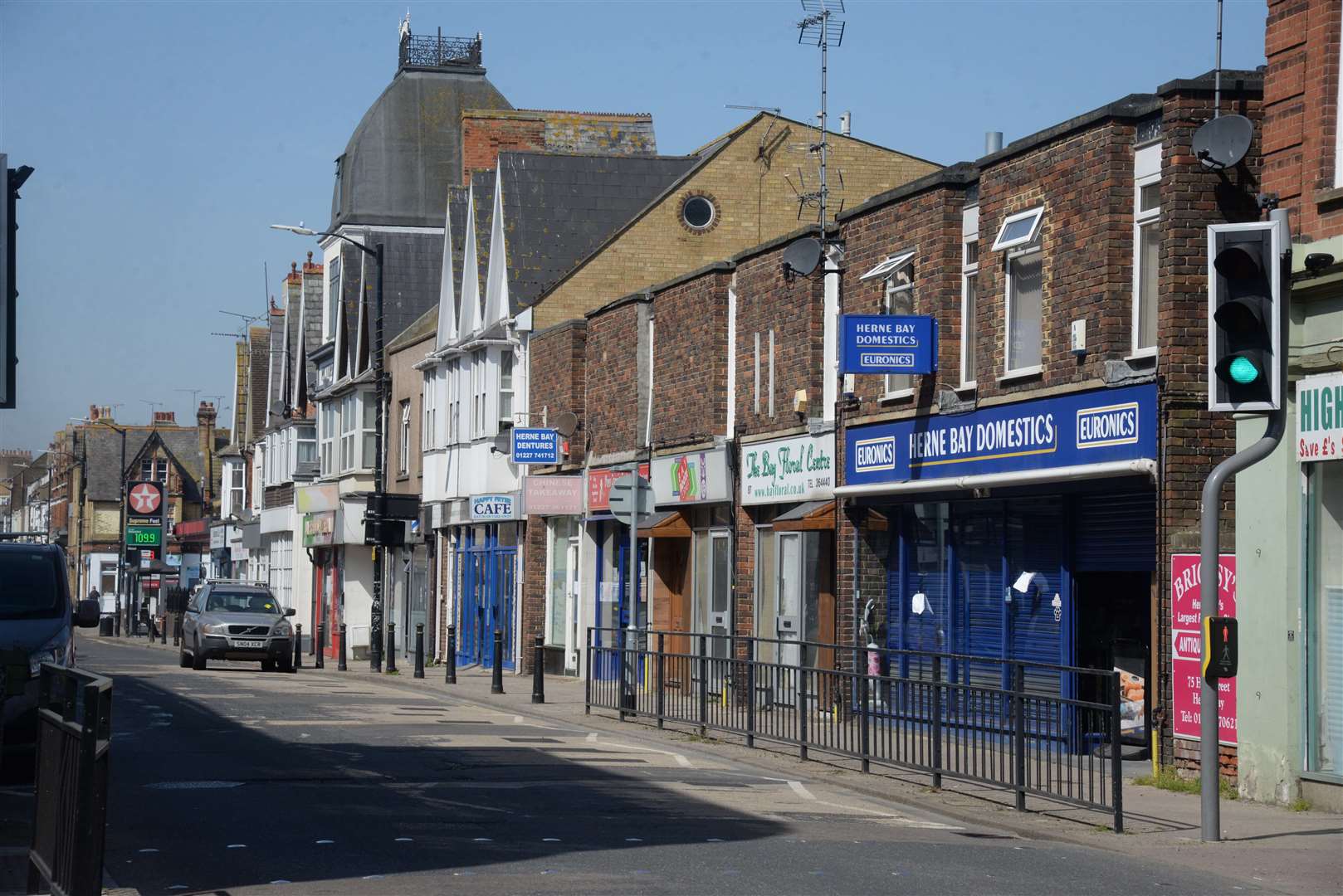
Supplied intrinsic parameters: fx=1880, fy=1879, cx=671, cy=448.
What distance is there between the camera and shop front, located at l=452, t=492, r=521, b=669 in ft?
131

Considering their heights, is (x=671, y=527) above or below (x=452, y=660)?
above

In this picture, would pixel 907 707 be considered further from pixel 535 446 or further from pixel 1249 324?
pixel 535 446

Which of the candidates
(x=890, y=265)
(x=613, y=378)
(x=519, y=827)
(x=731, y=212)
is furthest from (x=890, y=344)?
(x=731, y=212)

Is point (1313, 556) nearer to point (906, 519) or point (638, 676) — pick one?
point (906, 519)

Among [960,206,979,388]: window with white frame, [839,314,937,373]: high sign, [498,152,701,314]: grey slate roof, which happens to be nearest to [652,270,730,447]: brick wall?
[839,314,937,373]: high sign

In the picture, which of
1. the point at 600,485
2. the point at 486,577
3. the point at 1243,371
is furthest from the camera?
the point at 486,577

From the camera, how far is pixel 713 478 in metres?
28.8

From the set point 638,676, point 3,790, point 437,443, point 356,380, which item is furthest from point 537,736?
point 356,380

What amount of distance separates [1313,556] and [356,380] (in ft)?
138

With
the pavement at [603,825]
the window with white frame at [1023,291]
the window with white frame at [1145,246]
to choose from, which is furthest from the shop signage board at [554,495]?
the window with white frame at [1145,246]

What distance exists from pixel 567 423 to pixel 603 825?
23.1 metres

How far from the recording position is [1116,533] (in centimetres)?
1914

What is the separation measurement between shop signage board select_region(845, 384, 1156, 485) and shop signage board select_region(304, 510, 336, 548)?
111 feet

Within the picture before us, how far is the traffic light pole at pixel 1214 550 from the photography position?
1273 centimetres
